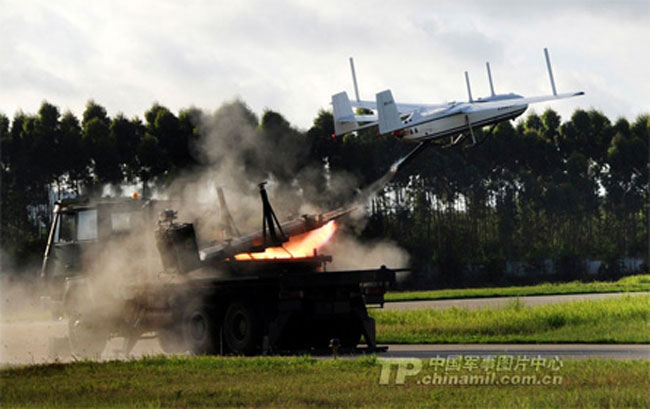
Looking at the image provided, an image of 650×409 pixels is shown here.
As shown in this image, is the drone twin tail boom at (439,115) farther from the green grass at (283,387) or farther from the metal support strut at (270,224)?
the green grass at (283,387)

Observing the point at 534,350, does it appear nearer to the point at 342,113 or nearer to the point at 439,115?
the point at 439,115

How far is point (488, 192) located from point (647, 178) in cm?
1295

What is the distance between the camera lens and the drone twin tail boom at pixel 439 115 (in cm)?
3303

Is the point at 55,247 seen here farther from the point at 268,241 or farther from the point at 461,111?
the point at 461,111

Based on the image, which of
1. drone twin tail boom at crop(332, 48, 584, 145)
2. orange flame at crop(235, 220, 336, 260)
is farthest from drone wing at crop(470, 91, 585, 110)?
orange flame at crop(235, 220, 336, 260)

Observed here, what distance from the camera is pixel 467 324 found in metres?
26.6

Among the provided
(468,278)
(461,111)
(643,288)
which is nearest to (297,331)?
(461,111)

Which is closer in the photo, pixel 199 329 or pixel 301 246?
pixel 199 329

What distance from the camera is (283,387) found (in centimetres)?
1450

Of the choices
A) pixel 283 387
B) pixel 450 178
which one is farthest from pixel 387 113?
pixel 450 178

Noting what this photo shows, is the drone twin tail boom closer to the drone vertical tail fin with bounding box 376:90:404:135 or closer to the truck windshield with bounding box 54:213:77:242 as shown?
the drone vertical tail fin with bounding box 376:90:404:135

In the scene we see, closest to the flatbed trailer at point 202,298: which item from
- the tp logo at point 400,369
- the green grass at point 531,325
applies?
the tp logo at point 400,369

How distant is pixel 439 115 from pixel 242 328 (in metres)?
16.6

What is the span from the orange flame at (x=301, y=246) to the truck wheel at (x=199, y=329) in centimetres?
135
